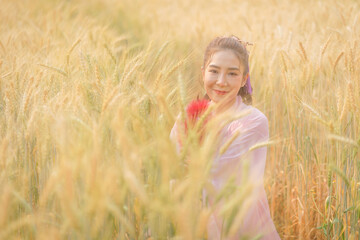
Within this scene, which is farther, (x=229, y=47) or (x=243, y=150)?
(x=229, y=47)

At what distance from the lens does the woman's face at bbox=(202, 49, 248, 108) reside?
1.66 metres

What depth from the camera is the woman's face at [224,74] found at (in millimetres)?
1658

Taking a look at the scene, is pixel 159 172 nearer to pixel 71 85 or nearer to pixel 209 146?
pixel 209 146

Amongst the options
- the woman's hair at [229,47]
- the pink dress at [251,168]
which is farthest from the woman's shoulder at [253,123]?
the woman's hair at [229,47]

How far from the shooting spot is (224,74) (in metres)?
1.66

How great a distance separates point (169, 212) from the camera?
2.75 ft

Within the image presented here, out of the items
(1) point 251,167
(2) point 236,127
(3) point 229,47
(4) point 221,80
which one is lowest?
(1) point 251,167

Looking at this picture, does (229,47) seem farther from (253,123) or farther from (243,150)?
(243,150)

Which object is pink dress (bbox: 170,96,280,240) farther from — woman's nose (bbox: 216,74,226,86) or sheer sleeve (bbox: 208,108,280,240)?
woman's nose (bbox: 216,74,226,86)

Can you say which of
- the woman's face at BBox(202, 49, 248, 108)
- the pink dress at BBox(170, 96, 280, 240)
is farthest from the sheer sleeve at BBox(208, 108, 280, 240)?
the woman's face at BBox(202, 49, 248, 108)

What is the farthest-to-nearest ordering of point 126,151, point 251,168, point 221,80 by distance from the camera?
1. point 221,80
2. point 251,168
3. point 126,151

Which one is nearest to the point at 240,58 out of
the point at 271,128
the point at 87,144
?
the point at 271,128

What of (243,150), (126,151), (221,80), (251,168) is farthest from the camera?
(221,80)

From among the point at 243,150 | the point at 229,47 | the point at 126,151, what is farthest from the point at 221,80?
the point at 126,151
